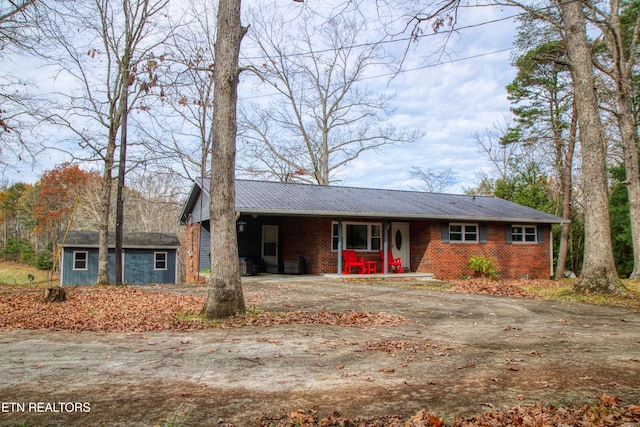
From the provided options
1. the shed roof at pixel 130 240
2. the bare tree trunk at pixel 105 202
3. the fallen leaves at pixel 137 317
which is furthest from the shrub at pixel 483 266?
the shed roof at pixel 130 240

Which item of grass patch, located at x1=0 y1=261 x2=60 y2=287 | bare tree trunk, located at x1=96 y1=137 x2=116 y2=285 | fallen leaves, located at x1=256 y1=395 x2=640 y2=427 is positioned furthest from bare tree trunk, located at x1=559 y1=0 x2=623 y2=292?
grass patch, located at x1=0 y1=261 x2=60 y2=287

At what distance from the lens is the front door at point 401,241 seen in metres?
20.7

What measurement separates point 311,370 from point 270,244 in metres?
17.3

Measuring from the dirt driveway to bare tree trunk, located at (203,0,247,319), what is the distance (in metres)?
0.89

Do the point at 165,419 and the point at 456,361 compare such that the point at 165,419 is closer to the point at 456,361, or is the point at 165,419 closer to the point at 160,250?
the point at 456,361

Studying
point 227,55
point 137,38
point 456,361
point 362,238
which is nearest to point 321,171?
point 362,238

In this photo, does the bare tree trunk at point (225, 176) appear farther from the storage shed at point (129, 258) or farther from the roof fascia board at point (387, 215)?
the storage shed at point (129, 258)

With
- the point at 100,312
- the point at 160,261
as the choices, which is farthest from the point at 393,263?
the point at 160,261

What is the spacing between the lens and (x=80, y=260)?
1096 inches

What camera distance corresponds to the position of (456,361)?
5.15 meters

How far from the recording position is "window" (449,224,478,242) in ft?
66.4

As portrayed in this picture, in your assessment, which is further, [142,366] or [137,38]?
[137,38]

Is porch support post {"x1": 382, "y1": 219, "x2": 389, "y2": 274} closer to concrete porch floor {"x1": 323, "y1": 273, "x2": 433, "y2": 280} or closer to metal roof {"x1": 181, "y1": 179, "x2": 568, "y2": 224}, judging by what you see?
concrete porch floor {"x1": 323, "y1": 273, "x2": 433, "y2": 280}

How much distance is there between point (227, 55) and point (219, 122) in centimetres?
117
